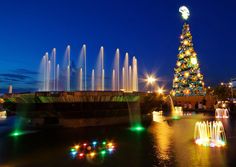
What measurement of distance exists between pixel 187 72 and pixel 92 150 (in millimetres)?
45078

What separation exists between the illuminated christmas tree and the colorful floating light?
4263cm

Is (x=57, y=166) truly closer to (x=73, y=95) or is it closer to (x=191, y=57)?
(x=73, y=95)

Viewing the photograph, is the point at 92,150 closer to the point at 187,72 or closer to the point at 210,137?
the point at 210,137

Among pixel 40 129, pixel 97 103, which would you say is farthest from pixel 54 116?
pixel 97 103

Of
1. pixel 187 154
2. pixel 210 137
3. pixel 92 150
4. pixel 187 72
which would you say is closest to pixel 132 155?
pixel 92 150

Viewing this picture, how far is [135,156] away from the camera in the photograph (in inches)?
314

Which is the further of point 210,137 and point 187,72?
point 187,72

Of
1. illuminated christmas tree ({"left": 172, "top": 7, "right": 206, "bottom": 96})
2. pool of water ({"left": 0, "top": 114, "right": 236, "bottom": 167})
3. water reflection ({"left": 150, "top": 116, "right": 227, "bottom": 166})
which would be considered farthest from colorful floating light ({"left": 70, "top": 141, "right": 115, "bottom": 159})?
illuminated christmas tree ({"left": 172, "top": 7, "right": 206, "bottom": 96})

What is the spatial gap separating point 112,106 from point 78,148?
27.8 feet

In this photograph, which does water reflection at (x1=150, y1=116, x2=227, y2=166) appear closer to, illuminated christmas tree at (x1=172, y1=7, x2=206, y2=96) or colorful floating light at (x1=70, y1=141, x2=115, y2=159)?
colorful floating light at (x1=70, y1=141, x2=115, y2=159)

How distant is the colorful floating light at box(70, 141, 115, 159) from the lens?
Answer: 27.6ft

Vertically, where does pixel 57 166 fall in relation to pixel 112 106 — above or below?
below

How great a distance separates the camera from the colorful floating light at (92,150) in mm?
8398

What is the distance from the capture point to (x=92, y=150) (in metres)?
9.18
